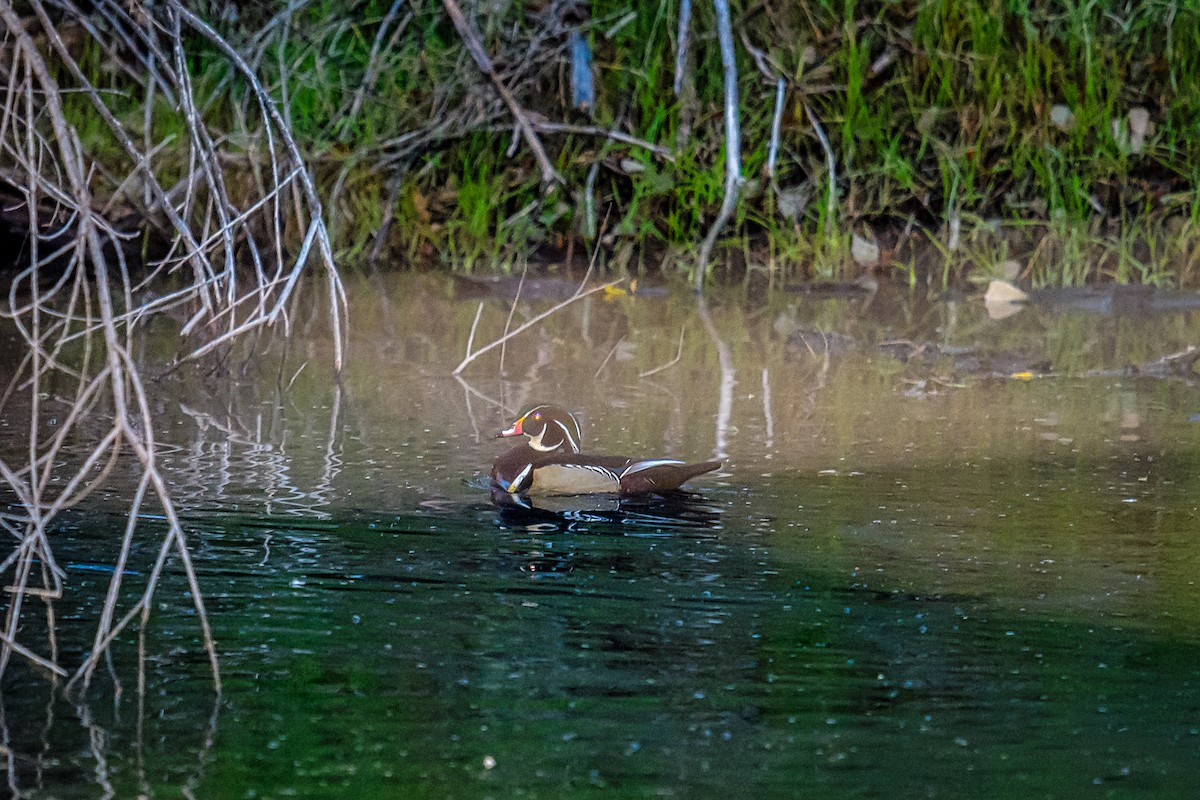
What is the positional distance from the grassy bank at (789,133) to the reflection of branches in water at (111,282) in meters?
0.40

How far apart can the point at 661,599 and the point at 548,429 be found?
49.8 inches

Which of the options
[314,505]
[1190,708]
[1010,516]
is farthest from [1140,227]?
[1190,708]

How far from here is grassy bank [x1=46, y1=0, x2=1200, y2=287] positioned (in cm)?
852

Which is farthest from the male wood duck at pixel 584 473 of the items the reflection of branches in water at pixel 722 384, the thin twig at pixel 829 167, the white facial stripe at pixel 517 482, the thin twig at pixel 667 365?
the thin twig at pixel 829 167

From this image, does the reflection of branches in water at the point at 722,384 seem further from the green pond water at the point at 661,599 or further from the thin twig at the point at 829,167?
the thin twig at the point at 829,167

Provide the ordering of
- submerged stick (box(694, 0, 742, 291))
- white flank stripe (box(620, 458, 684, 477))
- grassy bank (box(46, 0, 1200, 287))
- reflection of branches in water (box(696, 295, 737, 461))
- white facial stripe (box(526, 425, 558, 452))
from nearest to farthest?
white flank stripe (box(620, 458, 684, 477)) → white facial stripe (box(526, 425, 558, 452)) → reflection of branches in water (box(696, 295, 737, 461)) → submerged stick (box(694, 0, 742, 291)) → grassy bank (box(46, 0, 1200, 287))

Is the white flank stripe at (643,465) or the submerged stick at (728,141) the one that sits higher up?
the submerged stick at (728,141)

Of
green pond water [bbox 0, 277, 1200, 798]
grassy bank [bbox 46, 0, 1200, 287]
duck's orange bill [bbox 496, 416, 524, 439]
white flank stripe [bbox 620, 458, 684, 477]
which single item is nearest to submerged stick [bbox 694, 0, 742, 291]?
grassy bank [bbox 46, 0, 1200, 287]

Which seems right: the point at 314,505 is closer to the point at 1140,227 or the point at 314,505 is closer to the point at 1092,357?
the point at 1092,357

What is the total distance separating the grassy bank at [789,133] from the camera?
335 inches

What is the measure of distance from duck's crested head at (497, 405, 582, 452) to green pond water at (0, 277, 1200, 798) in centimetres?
17

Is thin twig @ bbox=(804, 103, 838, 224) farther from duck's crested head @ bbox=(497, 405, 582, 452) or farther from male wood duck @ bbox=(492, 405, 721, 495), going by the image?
male wood duck @ bbox=(492, 405, 721, 495)

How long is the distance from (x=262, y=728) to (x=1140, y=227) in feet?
22.2

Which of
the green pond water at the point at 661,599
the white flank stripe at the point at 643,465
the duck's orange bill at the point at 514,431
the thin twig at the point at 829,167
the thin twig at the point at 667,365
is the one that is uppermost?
the thin twig at the point at 829,167
